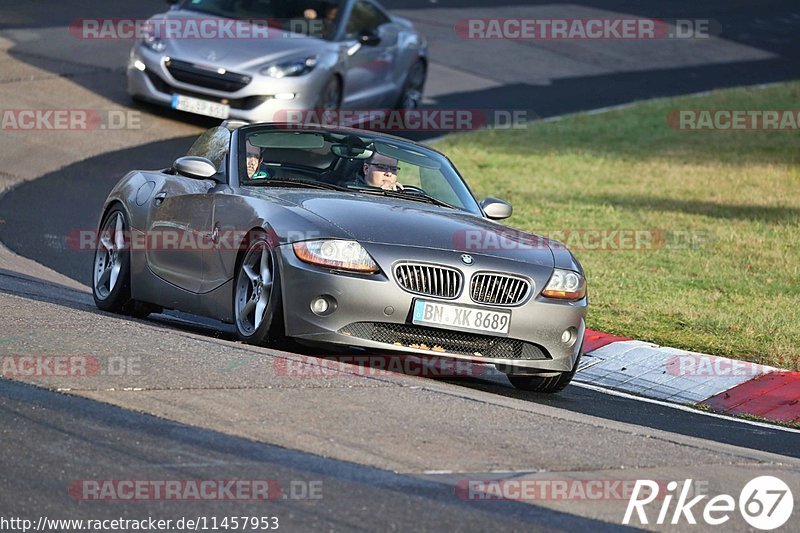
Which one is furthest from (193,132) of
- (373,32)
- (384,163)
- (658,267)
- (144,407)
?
(144,407)

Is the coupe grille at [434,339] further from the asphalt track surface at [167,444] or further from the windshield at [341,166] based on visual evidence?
the windshield at [341,166]

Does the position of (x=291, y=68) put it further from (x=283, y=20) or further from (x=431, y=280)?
(x=431, y=280)

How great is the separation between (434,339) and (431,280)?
0.32 meters


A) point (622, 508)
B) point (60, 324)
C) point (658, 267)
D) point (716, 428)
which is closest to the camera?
point (622, 508)

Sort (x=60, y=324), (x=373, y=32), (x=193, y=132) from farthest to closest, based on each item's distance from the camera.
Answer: (x=373, y=32) → (x=193, y=132) → (x=60, y=324)

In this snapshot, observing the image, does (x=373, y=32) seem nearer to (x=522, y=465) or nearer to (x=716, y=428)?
(x=716, y=428)

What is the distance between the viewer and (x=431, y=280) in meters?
8.43

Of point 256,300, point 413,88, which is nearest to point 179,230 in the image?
point 256,300

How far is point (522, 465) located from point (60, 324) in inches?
116

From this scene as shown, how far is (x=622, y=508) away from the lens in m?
6.16
